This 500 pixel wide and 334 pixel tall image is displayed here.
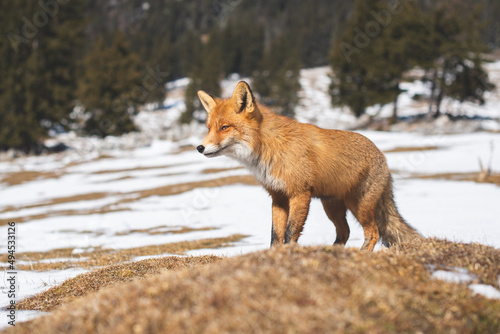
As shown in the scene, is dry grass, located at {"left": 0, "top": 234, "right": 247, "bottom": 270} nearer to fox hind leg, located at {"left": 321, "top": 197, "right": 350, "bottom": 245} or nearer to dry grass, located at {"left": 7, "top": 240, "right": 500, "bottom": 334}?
fox hind leg, located at {"left": 321, "top": 197, "right": 350, "bottom": 245}

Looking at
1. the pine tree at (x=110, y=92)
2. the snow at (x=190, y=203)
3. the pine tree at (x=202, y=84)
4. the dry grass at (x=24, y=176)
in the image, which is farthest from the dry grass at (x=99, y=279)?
the pine tree at (x=202, y=84)

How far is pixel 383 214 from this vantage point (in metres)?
7.16

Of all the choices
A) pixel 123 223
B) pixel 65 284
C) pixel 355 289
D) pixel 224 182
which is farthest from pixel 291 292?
pixel 224 182

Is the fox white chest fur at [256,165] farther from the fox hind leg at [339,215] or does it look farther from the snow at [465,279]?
the snow at [465,279]

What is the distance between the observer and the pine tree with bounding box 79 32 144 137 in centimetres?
4912

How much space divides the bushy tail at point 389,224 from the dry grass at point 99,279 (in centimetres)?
330

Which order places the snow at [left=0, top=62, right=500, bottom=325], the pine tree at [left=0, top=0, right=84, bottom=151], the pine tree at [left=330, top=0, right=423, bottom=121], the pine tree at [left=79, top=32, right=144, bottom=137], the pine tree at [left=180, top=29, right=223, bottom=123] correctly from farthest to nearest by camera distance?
1. the pine tree at [left=180, top=29, right=223, bottom=123]
2. the pine tree at [left=79, top=32, right=144, bottom=137]
3. the pine tree at [left=330, top=0, right=423, bottom=121]
4. the pine tree at [left=0, top=0, right=84, bottom=151]
5. the snow at [left=0, top=62, right=500, bottom=325]

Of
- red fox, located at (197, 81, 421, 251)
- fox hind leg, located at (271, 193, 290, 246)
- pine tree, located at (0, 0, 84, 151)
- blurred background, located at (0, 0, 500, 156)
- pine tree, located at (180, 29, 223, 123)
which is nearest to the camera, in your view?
red fox, located at (197, 81, 421, 251)

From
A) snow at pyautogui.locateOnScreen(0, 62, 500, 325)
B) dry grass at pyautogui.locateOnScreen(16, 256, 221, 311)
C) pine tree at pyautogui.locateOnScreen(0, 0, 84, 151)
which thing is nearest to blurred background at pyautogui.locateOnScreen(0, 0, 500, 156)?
pine tree at pyautogui.locateOnScreen(0, 0, 84, 151)

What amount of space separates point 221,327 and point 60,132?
70124 millimetres

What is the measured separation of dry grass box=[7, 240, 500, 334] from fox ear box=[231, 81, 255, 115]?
9.76 feet

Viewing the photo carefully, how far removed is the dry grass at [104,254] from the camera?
9.21 m

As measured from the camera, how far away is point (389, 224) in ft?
23.3

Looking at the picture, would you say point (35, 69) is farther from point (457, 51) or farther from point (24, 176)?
point (457, 51)
